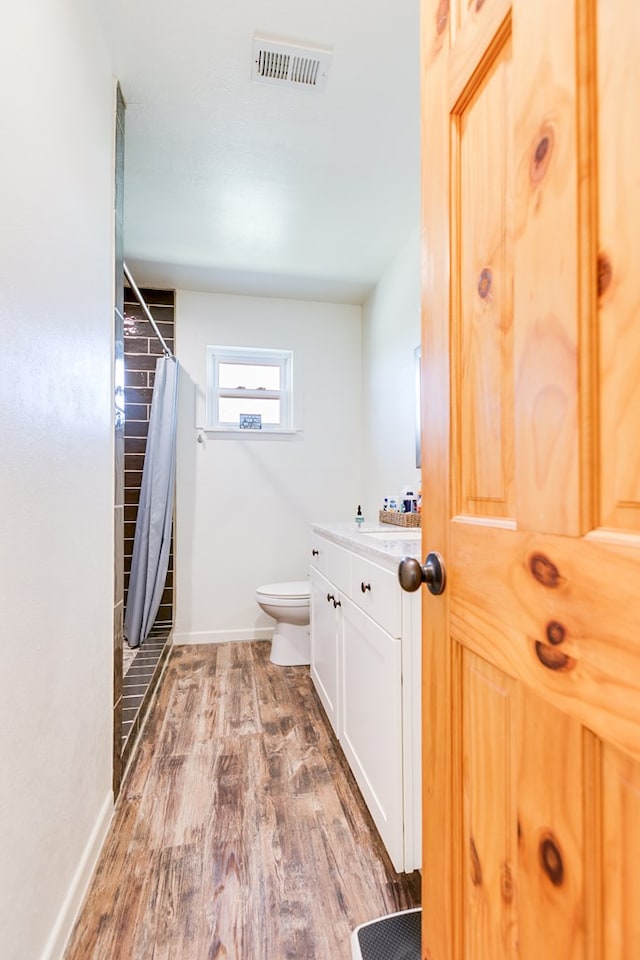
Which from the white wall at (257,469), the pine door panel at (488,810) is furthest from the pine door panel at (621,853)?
the white wall at (257,469)

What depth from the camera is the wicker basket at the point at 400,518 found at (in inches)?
86.3

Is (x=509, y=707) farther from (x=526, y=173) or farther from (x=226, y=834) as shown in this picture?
(x=226, y=834)

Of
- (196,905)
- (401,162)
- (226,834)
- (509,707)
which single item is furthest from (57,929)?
(401,162)

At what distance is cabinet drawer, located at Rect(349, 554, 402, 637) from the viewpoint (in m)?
1.22

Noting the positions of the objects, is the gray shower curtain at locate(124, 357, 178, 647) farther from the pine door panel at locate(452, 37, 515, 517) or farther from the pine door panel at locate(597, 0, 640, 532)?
the pine door panel at locate(597, 0, 640, 532)

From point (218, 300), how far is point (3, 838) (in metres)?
3.05

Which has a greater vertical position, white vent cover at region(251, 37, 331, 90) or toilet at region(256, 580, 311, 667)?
white vent cover at region(251, 37, 331, 90)

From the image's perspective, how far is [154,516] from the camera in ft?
9.27

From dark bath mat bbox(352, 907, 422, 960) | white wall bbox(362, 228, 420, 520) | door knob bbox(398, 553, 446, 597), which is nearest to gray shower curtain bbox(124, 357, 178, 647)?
white wall bbox(362, 228, 420, 520)

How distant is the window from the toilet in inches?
46.6

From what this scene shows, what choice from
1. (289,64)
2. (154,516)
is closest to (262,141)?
(289,64)

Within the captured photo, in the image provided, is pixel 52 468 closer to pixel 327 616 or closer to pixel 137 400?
pixel 327 616

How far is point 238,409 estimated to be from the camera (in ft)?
10.8

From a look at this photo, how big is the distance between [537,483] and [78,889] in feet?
4.86
